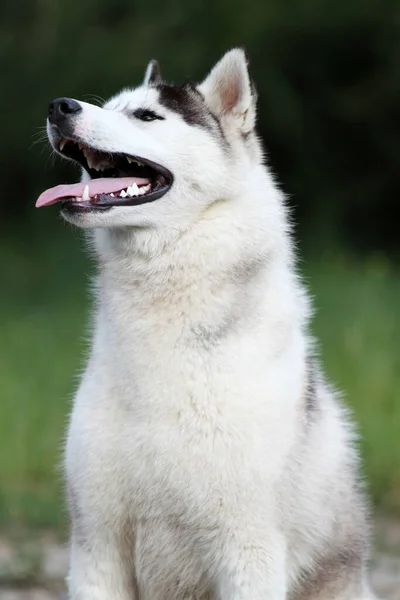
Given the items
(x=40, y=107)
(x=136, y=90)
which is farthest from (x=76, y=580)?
(x=40, y=107)

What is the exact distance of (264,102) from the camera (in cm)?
2166

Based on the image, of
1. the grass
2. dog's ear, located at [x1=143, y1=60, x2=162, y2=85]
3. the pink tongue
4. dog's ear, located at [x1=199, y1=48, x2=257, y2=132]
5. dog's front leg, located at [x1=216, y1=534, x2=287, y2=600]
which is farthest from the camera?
the grass

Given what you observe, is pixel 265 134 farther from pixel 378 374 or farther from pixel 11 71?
pixel 378 374

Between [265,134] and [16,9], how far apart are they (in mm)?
5241

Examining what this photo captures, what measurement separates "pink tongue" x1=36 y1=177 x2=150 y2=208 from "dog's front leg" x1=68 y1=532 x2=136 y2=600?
1.15 metres

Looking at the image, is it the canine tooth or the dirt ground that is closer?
the canine tooth

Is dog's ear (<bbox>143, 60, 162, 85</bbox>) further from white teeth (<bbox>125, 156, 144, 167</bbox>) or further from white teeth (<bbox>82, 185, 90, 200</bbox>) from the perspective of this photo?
white teeth (<bbox>82, 185, 90, 200</bbox>)

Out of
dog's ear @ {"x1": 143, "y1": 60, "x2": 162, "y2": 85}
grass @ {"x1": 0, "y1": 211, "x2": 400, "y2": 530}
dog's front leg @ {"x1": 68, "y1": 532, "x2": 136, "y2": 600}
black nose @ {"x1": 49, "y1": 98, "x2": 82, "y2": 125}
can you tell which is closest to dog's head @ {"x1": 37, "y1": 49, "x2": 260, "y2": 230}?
black nose @ {"x1": 49, "y1": 98, "x2": 82, "y2": 125}

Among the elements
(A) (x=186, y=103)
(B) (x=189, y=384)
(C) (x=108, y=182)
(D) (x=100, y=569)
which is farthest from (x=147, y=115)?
(D) (x=100, y=569)

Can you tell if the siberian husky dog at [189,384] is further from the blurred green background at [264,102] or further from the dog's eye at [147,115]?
the blurred green background at [264,102]

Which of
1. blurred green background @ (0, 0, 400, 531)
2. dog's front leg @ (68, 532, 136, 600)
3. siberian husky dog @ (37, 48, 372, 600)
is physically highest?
siberian husky dog @ (37, 48, 372, 600)

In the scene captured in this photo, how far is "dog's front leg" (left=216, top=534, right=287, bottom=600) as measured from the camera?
151 inches

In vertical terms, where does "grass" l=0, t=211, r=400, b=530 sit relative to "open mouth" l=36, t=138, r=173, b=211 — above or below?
below

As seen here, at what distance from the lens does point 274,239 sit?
409 centimetres
